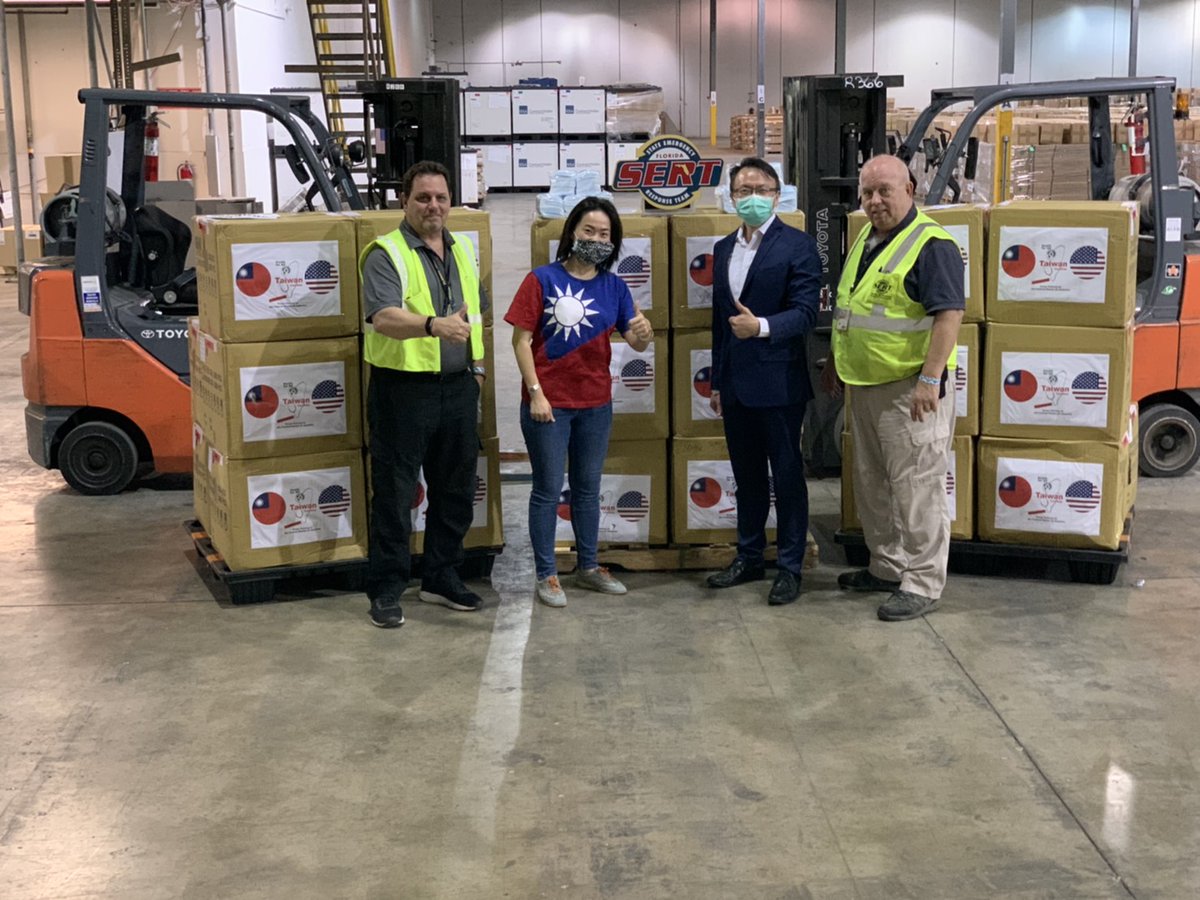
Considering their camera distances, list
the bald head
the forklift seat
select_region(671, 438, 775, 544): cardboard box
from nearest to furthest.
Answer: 1. the bald head
2. select_region(671, 438, 775, 544): cardboard box
3. the forklift seat

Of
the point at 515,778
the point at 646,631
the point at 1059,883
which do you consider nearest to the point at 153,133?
the point at 646,631

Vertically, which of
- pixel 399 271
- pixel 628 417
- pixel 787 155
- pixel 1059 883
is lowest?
pixel 1059 883

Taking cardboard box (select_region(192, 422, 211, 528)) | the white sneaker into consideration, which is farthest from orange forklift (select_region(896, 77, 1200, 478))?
cardboard box (select_region(192, 422, 211, 528))

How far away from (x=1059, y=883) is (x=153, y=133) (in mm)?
7339

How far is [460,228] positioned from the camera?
6145 millimetres

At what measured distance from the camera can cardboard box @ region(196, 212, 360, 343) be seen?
5.85 m

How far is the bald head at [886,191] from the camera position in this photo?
562 cm

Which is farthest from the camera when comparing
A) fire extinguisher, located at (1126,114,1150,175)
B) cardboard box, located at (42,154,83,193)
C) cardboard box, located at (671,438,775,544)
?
cardboard box, located at (42,154,83,193)

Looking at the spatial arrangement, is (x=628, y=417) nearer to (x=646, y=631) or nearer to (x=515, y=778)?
(x=646, y=631)

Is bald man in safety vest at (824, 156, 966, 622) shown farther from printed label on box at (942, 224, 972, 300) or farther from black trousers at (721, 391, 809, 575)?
printed label on box at (942, 224, 972, 300)

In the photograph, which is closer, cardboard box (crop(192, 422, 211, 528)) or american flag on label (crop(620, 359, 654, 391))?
american flag on label (crop(620, 359, 654, 391))

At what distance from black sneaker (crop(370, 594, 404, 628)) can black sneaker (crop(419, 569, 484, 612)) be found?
0.22 meters

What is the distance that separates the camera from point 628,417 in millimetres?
6406

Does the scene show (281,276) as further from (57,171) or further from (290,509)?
(57,171)
